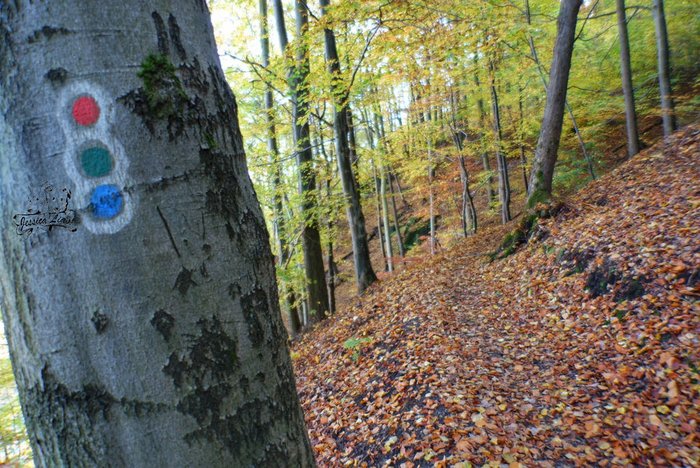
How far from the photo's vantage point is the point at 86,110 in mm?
766

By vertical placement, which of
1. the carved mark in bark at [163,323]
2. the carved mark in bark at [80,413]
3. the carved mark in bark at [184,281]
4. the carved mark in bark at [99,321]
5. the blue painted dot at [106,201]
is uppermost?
the blue painted dot at [106,201]

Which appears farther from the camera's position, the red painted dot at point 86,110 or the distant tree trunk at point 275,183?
the distant tree trunk at point 275,183

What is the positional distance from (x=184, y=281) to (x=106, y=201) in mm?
217

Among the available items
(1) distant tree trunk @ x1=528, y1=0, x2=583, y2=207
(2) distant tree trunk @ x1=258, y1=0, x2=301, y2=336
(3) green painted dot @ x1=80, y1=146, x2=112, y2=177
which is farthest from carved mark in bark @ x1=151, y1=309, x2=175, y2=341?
(2) distant tree trunk @ x1=258, y1=0, x2=301, y2=336

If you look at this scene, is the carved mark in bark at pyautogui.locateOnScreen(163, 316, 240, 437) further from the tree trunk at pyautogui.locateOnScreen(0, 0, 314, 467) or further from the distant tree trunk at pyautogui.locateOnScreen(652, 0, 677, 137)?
the distant tree trunk at pyautogui.locateOnScreen(652, 0, 677, 137)

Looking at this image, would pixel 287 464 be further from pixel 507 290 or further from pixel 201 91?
pixel 507 290

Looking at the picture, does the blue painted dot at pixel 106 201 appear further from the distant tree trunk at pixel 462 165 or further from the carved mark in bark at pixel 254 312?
the distant tree trunk at pixel 462 165

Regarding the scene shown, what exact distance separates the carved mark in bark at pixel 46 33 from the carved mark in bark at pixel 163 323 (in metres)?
0.57

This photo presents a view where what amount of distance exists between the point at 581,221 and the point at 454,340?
3.83 meters

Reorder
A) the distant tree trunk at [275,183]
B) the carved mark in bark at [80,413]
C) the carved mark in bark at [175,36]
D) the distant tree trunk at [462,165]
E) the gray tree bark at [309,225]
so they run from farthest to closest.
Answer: the distant tree trunk at [462,165], the distant tree trunk at [275,183], the gray tree bark at [309,225], the carved mark in bark at [175,36], the carved mark in bark at [80,413]

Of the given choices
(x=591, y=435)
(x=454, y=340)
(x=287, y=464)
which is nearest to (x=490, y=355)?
(x=454, y=340)

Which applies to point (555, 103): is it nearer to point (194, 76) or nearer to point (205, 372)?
point (194, 76)

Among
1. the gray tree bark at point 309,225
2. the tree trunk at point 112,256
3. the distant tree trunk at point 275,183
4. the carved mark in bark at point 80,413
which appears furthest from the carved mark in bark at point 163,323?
the distant tree trunk at point 275,183

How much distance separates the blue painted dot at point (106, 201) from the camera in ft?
2.50
